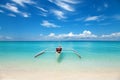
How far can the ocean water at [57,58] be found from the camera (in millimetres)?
3600

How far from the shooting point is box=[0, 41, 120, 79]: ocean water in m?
3.60

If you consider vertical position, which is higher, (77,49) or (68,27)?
(68,27)

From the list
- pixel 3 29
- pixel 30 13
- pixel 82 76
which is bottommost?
pixel 82 76

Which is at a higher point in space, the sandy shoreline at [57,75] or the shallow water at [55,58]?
the shallow water at [55,58]

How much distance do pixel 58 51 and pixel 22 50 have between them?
0.64 m

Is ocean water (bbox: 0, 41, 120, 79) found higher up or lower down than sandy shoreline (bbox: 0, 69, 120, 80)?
higher up

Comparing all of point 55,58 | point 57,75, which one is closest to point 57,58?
point 55,58

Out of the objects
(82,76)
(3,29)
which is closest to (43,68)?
(82,76)

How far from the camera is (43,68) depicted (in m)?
3.60

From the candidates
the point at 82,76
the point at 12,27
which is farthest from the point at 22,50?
Result: the point at 82,76

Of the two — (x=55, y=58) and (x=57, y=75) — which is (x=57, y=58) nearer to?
(x=55, y=58)

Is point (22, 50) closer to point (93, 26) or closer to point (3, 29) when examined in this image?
point (3, 29)

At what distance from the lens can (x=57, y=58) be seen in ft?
11.9

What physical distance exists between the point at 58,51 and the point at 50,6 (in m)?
0.80
